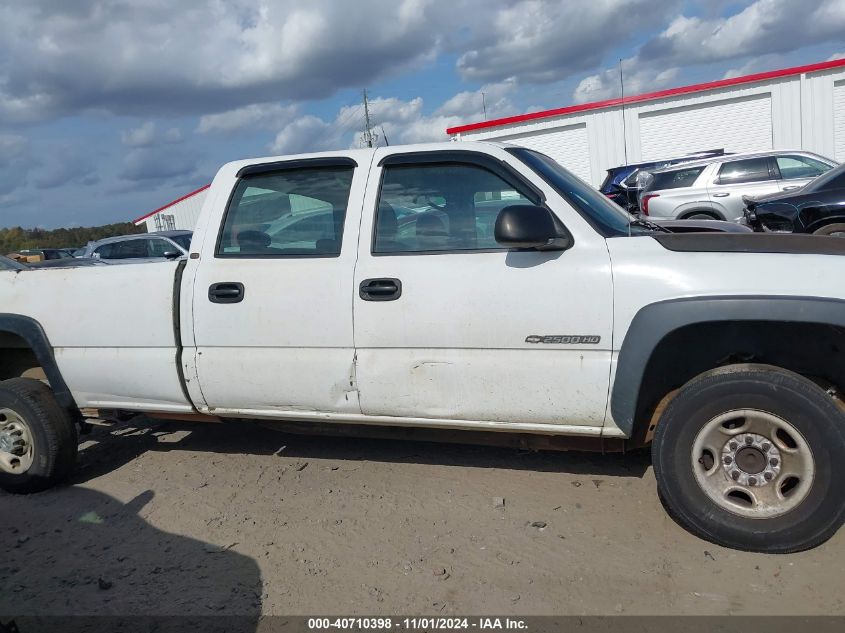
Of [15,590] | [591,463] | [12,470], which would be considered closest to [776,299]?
[591,463]

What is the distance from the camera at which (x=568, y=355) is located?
3285 mm

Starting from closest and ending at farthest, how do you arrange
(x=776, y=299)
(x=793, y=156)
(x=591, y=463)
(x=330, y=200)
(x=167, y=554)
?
(x=776, y=299) → (x=167, y=554) → (x=330, y=200) → (x=591, y=463) → (x=793, y=156)

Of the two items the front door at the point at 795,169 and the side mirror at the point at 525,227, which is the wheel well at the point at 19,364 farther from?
the front door at the point at 795,169

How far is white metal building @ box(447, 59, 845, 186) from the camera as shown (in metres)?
21.0

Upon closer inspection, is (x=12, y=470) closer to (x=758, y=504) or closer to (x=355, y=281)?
(x=355, y=281)

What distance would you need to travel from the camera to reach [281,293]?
371 cm

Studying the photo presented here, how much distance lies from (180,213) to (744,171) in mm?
30024

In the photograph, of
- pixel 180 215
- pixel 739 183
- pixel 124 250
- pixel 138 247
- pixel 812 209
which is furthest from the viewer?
pixel 180 215

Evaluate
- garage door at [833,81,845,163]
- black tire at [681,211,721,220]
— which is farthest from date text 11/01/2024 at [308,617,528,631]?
garage door at [833,81,845,163]

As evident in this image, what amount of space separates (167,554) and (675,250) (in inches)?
114

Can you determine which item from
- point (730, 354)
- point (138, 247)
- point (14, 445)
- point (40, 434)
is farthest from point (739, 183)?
point (138, 247)

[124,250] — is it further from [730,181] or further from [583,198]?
[583,198]

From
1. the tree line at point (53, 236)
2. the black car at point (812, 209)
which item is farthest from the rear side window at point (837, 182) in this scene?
the tree line at point (53, 236)

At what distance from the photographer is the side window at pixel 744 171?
12320 millimetres
